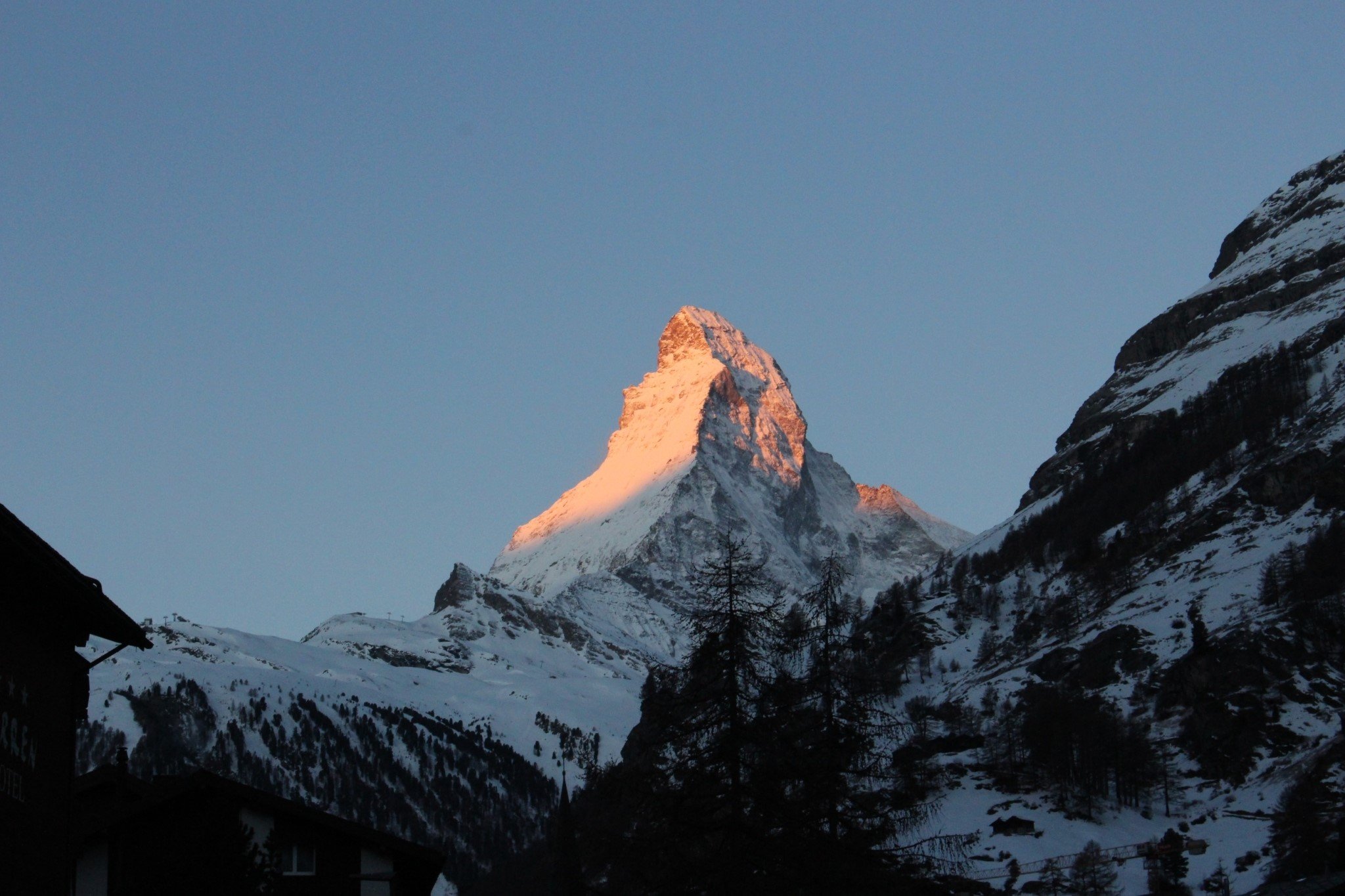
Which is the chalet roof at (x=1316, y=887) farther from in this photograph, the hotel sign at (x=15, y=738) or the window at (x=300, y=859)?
the hotel sign at (x=15, y=738)

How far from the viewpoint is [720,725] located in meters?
40.0

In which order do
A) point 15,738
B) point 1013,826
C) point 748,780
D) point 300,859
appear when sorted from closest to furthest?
point 15,738
point 748,780
point 300,859
point 1013,826

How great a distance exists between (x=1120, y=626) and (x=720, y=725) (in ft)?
515

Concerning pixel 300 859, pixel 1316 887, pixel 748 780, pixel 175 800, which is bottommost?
pixel 1316 887

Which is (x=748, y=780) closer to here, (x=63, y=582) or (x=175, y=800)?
(x=175, y=800)

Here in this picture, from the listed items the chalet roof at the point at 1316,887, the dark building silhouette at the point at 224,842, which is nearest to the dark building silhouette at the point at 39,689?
the dark building silhouette at the point at 224,842

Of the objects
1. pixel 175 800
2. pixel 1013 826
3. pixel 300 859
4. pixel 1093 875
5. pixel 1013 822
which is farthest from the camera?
pixel 1013 822

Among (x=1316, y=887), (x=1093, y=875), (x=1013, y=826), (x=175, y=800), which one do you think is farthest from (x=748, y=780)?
(x=1013, y=826)

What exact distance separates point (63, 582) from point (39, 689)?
1.97 meters

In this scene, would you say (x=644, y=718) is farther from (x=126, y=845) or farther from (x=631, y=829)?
(x=126, y=845)

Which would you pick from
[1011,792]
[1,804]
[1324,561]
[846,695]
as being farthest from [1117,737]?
[1,804]

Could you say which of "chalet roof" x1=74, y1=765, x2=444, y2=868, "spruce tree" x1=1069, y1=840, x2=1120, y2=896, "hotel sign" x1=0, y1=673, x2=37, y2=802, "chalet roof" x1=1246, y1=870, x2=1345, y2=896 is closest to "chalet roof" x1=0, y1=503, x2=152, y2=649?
"hotel sign" x1=0, y1=673, x2=37, y2=802

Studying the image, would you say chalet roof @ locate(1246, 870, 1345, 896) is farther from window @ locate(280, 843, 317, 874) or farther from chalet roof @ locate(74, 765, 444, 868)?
window @ locate(280, 843, 317, 874)

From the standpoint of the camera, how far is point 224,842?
108 feet
